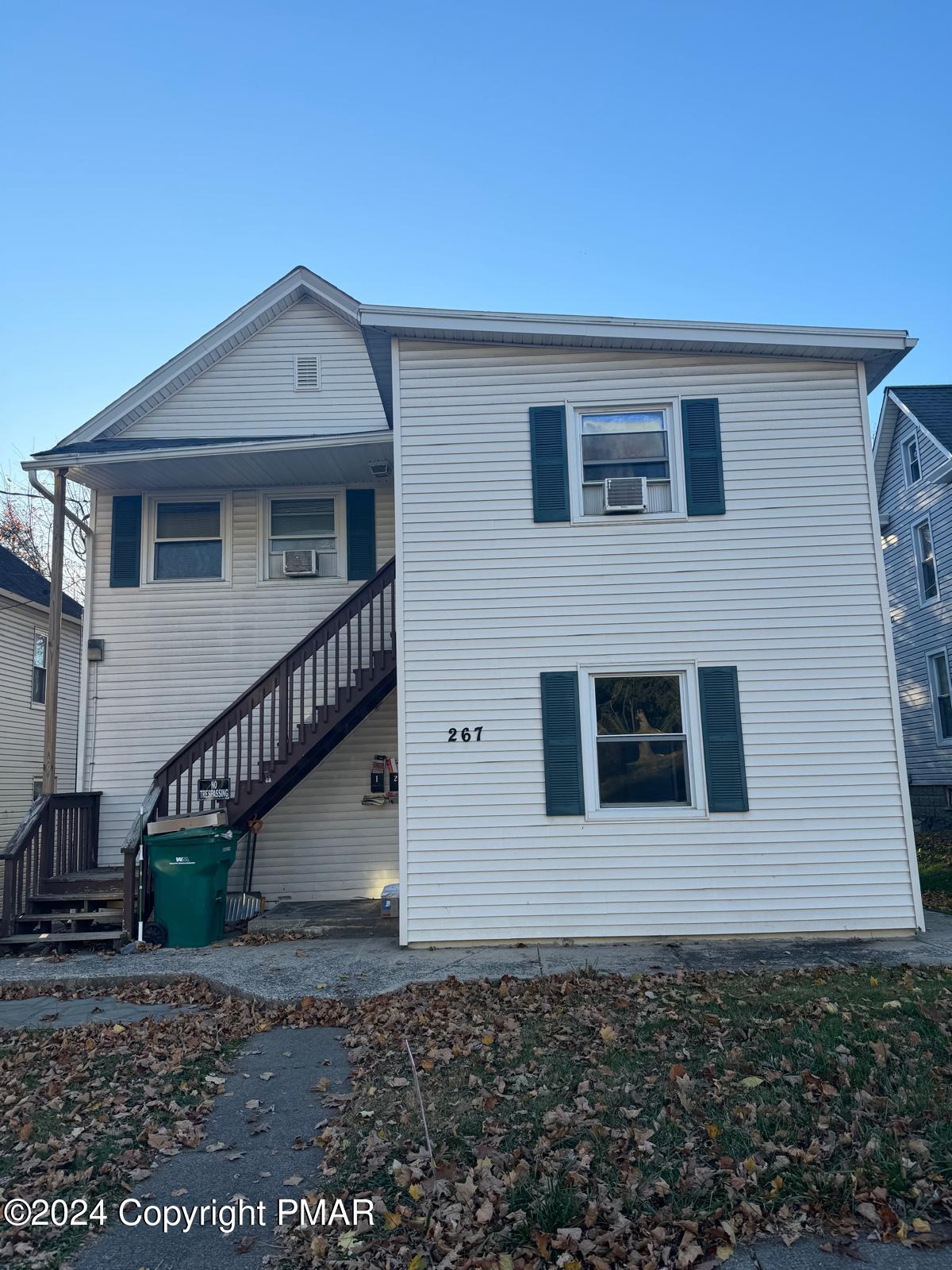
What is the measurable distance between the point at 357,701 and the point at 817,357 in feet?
19.3

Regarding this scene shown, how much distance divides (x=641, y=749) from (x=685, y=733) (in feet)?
1.44

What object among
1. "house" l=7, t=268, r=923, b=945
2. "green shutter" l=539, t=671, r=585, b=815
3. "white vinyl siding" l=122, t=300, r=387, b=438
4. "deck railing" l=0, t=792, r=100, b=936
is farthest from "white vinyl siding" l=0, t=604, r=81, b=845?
"green shutter" l=539, t=671, r=585, b=815

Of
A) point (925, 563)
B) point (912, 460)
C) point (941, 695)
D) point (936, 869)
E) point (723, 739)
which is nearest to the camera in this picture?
point (723, 739)

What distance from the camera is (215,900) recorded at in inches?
331

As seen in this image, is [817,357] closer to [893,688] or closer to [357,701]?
[893,688]

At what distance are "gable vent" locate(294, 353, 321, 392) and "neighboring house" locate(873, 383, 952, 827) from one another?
13.1 metres

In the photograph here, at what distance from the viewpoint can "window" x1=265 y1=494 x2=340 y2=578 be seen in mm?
10906

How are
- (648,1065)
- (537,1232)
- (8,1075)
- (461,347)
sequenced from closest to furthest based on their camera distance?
(537,1232) < (648,1065) < (8,1075) < (461,347)

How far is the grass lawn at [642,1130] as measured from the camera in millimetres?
3180

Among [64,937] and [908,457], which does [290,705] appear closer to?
[64,937]

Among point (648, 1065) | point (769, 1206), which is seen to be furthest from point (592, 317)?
point (769, 1206)

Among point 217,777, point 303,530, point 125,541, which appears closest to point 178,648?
point 125,541

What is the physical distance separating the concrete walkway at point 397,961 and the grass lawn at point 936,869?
239 cm

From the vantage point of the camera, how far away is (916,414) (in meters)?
18.9
